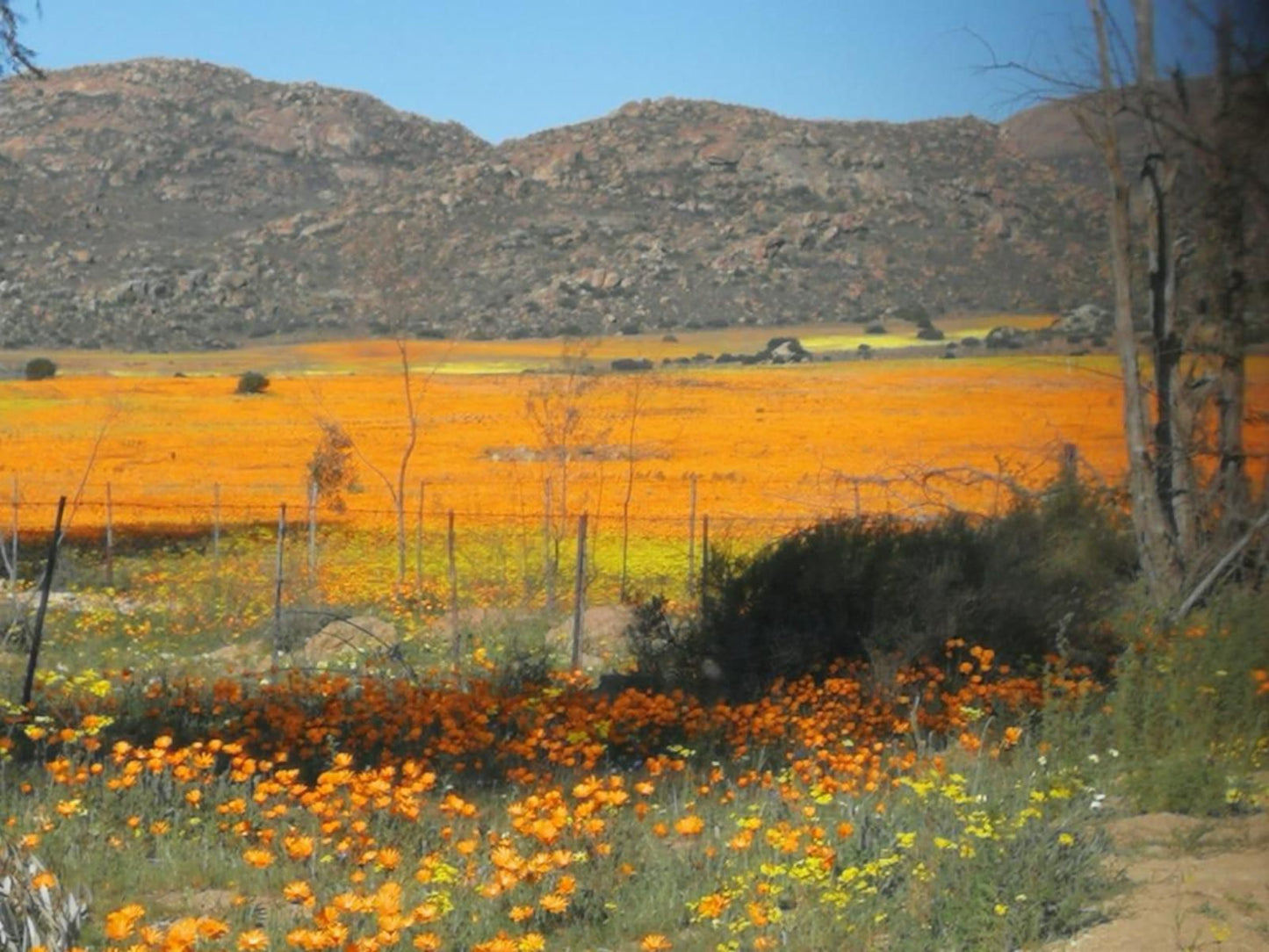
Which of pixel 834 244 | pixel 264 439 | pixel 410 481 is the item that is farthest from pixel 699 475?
pixel 834 244

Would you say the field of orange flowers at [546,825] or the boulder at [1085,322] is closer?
the field of orange flowers at [546,825]

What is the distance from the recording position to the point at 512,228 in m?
77.6

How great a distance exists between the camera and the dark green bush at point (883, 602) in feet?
38.1

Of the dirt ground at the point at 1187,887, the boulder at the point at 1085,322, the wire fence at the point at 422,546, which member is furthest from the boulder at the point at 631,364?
the dirt ground at the point at 1187,887

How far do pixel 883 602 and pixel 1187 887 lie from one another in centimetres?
589

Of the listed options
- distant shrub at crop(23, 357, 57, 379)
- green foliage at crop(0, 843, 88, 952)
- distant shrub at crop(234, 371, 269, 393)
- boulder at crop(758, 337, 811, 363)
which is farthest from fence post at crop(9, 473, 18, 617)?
boulder at crop(758, 337, 811, 363)

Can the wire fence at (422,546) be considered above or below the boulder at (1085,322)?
below

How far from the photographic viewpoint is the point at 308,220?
278 feet

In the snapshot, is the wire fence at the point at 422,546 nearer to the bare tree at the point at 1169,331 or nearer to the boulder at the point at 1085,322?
the boulder at the point at 1085,322

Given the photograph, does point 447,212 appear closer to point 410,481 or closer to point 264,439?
point 264,439

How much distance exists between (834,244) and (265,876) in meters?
67.5

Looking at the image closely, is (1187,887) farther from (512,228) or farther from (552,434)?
(512,228)

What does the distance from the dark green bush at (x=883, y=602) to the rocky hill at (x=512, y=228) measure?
35.8 meters

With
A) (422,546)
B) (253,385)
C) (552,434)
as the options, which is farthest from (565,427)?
(253,385)
